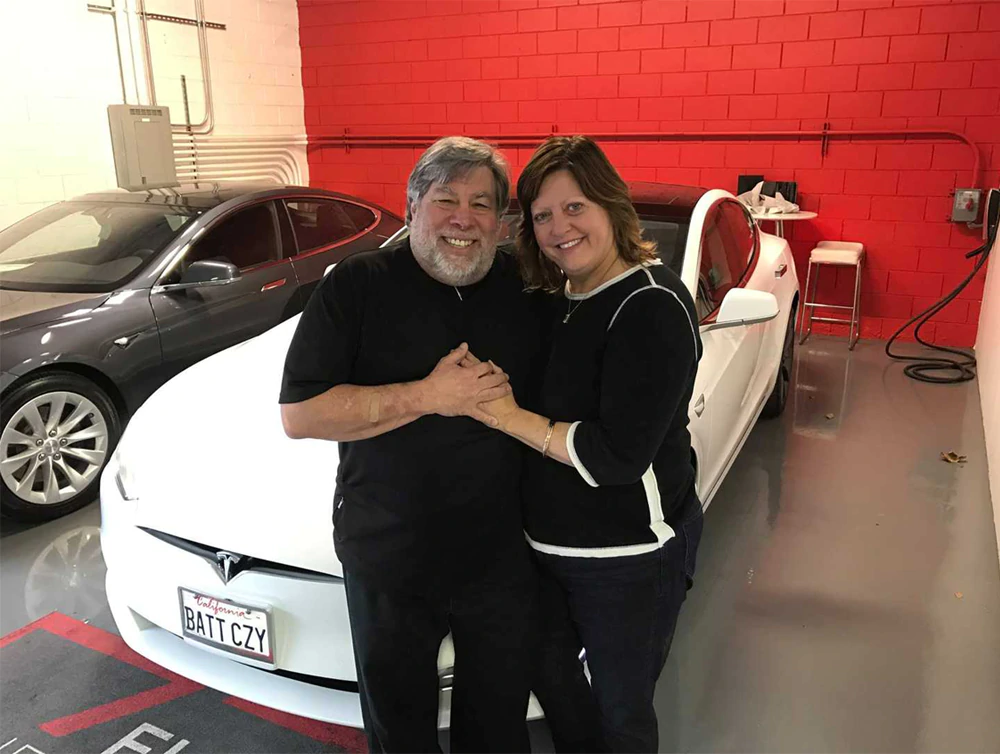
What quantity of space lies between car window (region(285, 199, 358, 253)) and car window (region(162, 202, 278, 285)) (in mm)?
162

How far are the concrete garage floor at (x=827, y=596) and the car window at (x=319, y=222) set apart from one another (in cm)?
176

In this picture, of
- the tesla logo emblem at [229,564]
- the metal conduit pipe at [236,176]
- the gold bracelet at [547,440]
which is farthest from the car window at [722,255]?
the metal conduit pipe at [236,176]

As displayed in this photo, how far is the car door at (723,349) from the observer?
2515 mm

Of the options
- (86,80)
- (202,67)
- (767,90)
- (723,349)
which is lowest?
(723,349)

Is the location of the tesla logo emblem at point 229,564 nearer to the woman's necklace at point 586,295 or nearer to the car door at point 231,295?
the woman's necklace at point 586,295

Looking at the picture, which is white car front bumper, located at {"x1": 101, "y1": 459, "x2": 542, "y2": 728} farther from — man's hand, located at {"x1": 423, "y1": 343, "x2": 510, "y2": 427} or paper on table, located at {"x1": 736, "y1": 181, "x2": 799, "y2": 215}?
paper on table, located at {"x1": 736, "y1": 181, "x2": 799, "y2": 215}

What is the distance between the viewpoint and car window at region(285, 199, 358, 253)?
416cm

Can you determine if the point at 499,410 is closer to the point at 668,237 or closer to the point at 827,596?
the point at 668,237

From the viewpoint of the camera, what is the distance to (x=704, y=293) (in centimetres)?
268

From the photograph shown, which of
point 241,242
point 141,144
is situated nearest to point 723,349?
point 241,242

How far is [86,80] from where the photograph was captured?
5.54 m

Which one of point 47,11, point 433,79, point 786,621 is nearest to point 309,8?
point 433,79

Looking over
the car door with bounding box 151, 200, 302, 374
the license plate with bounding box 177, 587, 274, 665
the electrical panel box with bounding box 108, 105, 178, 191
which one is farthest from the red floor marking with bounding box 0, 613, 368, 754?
the electrical panel box with bounding box 108, 105, 178, 191

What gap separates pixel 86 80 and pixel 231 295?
Answer: 3027 millimetres
